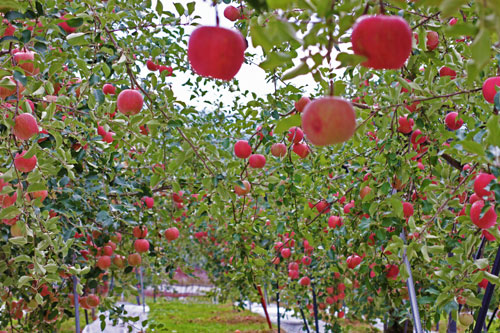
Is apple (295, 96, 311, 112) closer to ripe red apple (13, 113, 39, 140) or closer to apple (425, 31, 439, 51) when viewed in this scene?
apple (425, 31, 439, 51)

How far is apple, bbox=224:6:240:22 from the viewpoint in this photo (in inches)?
83.4

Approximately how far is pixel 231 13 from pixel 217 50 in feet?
4.76

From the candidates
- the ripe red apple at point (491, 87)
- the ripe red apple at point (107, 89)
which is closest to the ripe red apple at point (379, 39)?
the ripe red apple at point (491, 87)

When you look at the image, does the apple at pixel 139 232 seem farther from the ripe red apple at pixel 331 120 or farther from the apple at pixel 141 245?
the ripe red apple at pixel 331 120

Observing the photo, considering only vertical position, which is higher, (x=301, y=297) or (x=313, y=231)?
(x=313, y=231)

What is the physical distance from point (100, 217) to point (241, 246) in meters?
0.83

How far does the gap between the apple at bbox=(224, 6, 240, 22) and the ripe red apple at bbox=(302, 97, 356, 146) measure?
1535 mm

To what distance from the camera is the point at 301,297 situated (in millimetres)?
4383

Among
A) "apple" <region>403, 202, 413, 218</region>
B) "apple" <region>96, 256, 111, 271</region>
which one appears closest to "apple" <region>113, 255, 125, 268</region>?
"apple" <region>96, 256, 111, 271</region>

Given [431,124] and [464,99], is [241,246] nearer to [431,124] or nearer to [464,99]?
[431,124]

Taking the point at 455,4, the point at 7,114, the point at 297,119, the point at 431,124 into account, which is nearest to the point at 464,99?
the point at 431,124

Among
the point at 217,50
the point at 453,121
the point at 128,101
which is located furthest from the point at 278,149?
the point at 217,50

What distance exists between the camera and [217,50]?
79cm

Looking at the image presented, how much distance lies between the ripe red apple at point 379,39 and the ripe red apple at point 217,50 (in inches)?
9.2
